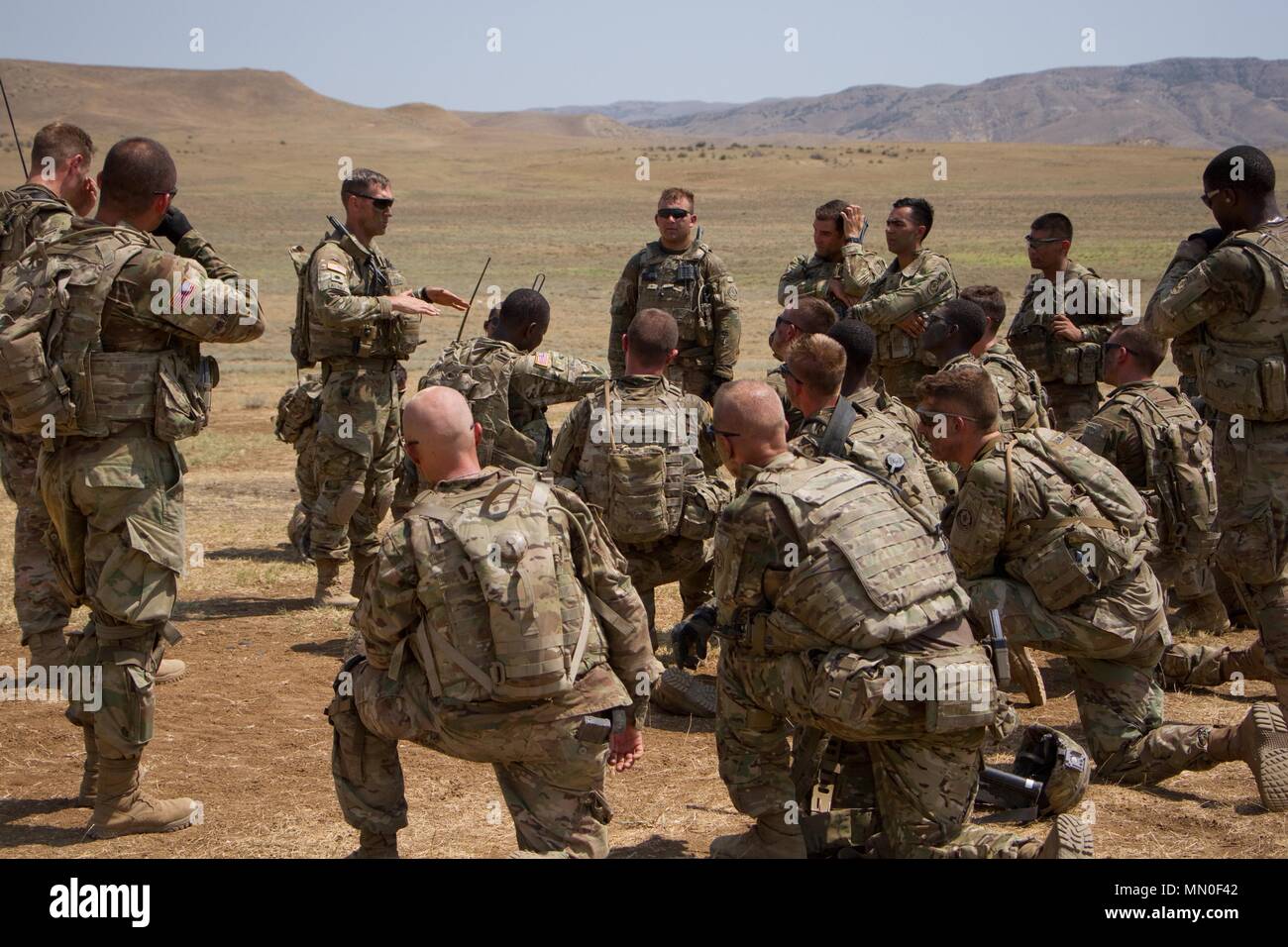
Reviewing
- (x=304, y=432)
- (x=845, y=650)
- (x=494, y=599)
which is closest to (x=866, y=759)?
(x=845, y=650)

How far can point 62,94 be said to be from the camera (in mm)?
126250

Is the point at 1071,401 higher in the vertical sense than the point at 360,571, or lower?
higher

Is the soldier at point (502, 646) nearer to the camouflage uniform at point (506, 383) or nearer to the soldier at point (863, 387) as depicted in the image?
the soldier at point (863, 387)

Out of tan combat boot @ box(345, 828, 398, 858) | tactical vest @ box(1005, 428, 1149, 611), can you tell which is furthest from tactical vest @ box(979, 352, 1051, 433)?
tan combat boot @ box(345, 828, 398, 858)

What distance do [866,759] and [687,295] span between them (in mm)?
5648

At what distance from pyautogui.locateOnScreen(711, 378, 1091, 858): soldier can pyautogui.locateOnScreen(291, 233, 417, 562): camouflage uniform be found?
4.35 metres

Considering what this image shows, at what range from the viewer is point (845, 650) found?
534 cm

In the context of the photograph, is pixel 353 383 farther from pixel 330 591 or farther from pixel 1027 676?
pixel 1027 676

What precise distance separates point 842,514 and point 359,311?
16.0 ft

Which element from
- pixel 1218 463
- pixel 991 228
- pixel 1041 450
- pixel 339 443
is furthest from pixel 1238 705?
pixel 991 228

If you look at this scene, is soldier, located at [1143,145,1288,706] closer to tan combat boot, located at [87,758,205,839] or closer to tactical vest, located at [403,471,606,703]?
tactical vest, located at [403,471,606,703]

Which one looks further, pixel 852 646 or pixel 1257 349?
pixel 1257 349

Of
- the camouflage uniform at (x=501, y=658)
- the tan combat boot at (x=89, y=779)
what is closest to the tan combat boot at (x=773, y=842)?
the camouflage uniform at (x=501, y=658)

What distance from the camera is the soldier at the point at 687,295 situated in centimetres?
1088
